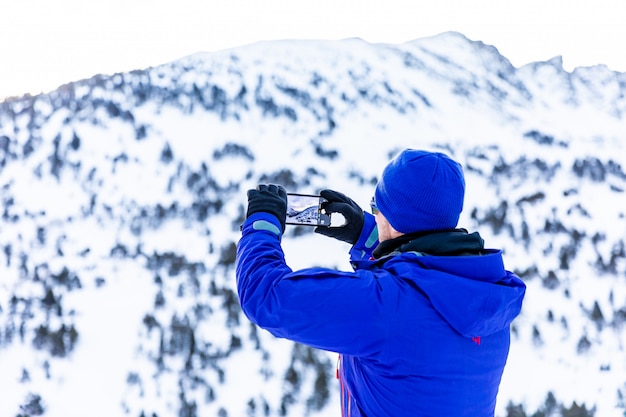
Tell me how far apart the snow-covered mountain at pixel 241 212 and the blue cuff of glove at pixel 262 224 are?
5.28 meters

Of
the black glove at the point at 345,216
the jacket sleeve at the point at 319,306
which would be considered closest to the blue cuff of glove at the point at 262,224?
the jacket sleeve at the point at 319,306

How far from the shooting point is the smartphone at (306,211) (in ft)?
5.63

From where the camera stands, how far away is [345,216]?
1.85m

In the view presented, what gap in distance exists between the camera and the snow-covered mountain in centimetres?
647

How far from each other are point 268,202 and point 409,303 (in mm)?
552

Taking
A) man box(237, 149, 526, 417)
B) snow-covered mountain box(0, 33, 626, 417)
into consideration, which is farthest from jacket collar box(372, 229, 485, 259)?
snow-covered mountain box(0, 33, 626, 417)

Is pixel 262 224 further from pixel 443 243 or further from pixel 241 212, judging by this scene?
pixel 241 212

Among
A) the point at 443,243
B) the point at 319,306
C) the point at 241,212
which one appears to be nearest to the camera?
the point at 319,306

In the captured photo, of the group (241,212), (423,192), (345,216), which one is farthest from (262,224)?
(241,212)

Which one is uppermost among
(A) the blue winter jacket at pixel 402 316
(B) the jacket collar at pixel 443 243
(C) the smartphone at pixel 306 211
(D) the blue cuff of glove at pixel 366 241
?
(C) the smartphone at pixel 306 211

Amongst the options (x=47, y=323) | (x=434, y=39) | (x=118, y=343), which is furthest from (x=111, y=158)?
(x=434, y=39)

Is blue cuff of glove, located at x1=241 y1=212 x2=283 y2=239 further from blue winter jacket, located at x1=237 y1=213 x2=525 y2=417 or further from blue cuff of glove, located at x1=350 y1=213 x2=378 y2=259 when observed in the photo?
blue cuff of glove, located at x1=350 y1=213 x2=378 y2=259

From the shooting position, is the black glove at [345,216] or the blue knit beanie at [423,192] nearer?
the blue knit beanie at [423,192]

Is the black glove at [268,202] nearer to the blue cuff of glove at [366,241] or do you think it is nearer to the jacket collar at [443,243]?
the jacket collar at [443,243]
